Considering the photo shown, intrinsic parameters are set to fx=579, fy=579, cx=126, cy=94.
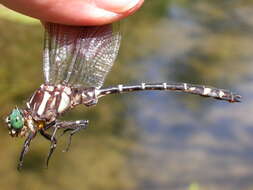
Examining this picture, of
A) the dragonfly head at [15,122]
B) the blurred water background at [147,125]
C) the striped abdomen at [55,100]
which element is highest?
the blurred water background at [147,125]

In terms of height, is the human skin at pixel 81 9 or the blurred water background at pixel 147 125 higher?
the blurred water background at pixel 147 125

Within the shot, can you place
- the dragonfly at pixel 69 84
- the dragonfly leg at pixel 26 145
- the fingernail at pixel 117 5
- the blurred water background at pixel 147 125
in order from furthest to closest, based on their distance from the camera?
the blurred water background at pixel 147 125
the dragonfly at pixel 69 84
the dragonfly leg at pixel 26 145
the fingernail at pixel 117 5

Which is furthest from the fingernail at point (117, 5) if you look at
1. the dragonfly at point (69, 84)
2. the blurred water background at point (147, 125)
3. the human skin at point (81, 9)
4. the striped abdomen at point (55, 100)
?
the blurred water background at point (147, 125)

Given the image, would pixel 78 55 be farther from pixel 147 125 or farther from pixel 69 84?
pixel 147 125

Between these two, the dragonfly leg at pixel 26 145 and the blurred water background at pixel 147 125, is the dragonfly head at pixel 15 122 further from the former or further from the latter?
the blurred water background at pixel 147 125

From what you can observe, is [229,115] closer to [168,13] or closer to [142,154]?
[142,154]

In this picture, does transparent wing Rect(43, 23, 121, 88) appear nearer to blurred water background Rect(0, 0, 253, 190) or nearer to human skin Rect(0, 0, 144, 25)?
human skin Rect(0, 0, 144, 25)

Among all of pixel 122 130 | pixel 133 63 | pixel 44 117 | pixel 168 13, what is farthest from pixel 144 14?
pixel 44 117
